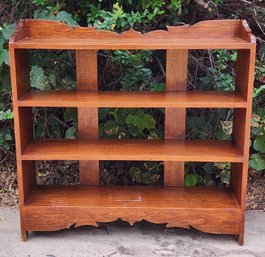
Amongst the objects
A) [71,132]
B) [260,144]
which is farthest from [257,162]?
[71,132]

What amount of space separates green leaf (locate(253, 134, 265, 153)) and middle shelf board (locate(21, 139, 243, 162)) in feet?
1.33

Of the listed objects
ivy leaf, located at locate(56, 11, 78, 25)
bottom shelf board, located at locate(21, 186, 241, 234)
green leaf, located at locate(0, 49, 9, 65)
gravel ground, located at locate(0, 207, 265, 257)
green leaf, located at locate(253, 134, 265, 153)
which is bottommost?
gravel ground, located at locate(0, 207, 265, 257)

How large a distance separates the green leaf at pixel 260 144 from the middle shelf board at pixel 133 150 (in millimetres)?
406

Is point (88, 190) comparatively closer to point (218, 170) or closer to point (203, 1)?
point (218, 170)

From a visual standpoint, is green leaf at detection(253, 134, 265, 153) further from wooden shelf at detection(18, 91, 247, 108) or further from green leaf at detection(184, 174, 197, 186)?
wooden shelf at detection(18, 91, 247, 108)

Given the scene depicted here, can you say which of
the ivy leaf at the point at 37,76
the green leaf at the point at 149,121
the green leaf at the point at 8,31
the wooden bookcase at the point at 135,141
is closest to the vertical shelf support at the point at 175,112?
the wooden bookcase at the point at 135,141

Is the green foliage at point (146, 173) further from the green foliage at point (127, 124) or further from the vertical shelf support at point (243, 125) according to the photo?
the vertical shelf support at point (243, 125)

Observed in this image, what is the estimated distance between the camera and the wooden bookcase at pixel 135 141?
104 inches

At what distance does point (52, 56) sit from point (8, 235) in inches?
45.1

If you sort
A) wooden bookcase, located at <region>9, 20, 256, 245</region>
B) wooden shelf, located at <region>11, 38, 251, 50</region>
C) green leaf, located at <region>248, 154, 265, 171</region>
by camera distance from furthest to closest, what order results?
green leaf, located at <region>248, 154, 265, 171</region> < wooden bookcase, located at <region>9, 20, 256, 245</region> < wooden shelf, located at <region>11, 38, 251, 50</region>

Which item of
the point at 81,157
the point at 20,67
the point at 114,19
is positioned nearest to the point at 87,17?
the point at 114,19

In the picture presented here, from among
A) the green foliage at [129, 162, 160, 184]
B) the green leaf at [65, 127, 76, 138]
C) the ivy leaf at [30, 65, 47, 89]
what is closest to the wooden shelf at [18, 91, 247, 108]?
the ivy leaf at [30, 65, 47, 89]

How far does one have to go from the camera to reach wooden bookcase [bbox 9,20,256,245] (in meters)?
2.65

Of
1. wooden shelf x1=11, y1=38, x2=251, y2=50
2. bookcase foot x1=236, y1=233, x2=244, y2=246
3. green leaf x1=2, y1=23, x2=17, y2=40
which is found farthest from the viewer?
green leaf x1=2, y1=23, x2=17, y2=40
